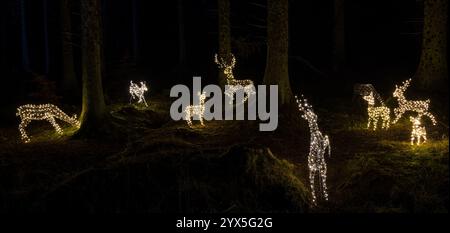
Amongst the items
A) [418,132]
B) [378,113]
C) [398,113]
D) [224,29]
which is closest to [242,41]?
[224,29]

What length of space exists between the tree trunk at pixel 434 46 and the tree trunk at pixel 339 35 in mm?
7397

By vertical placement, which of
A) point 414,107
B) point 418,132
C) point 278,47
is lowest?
point 418,132

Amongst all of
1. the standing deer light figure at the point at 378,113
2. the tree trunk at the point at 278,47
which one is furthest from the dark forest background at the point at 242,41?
the standing deer light figure at the point at 378,113

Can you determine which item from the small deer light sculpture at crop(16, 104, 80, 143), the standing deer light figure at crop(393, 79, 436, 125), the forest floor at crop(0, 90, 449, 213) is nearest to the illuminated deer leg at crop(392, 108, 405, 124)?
the standing deer light figure at crop(393, 79, 436, 125)

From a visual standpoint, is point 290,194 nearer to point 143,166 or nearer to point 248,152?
point 248,152

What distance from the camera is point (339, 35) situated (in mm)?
22953

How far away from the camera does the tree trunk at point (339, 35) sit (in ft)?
74.2

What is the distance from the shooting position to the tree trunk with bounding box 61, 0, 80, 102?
21172 mm

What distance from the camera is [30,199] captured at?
8312 mm

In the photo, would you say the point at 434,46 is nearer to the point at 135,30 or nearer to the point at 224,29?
the point at 224,29

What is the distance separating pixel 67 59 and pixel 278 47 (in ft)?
36.6
